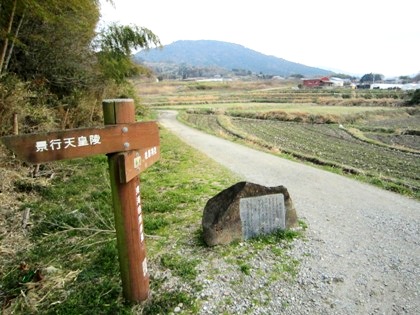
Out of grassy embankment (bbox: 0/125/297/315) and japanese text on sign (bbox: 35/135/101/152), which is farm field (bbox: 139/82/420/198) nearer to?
grassy embankment (bbox: 0/125/297/315)

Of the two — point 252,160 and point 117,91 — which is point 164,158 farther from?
point 117,91

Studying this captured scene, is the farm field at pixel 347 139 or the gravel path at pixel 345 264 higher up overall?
the gravel path at pixel 345 264

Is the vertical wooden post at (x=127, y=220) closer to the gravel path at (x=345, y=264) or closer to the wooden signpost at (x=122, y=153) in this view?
the wooden signpost at (x=122, y=153)

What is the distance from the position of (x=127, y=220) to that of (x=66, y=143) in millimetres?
846

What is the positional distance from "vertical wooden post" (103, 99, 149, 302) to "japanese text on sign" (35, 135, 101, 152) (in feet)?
0.69

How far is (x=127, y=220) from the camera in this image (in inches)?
110

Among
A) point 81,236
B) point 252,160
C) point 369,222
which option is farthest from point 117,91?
point 369,222

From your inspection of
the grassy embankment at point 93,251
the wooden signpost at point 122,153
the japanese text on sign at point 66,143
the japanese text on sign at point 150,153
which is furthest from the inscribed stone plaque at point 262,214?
the japanese text on sign at point 66,143

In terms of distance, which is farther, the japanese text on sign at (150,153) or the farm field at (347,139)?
the farm field at (347,139)

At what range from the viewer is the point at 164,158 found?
31.1 feet

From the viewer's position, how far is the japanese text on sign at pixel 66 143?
229 cm

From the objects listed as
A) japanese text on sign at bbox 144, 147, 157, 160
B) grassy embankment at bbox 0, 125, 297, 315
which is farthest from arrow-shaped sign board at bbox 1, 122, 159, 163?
grassy embankment at bbox 0, 125, 297, 315

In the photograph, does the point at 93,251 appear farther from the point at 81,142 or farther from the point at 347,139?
the point at 347,139

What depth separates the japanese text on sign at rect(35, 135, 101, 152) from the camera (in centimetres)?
229
